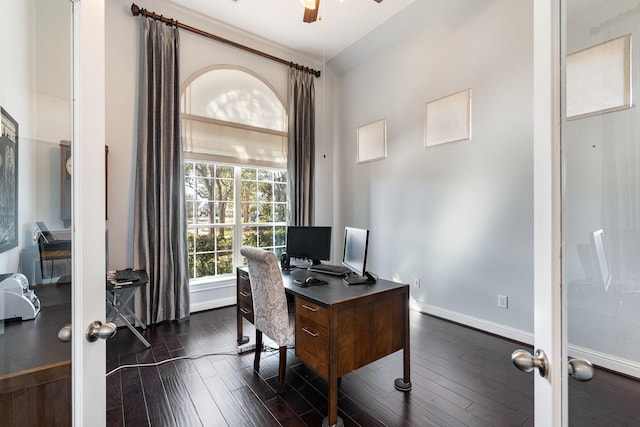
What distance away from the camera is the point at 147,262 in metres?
3.08

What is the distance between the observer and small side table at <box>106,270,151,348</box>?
99.5 inches

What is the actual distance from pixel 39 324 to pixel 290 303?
1746mm

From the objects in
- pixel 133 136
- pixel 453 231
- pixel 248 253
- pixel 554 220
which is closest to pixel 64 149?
pixel 248 253

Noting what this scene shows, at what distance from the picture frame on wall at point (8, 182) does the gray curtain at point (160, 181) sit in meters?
2.37

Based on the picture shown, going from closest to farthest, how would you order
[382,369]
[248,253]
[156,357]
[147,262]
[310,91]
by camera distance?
[248,253], [382,369], [156,357], [147,262], [310,91]

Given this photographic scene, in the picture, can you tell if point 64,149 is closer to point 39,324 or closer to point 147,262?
point 39,324

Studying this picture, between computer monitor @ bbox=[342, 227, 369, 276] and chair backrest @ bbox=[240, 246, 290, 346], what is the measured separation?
60 centimetres

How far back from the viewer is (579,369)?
68 centimetres

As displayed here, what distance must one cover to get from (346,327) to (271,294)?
547mm

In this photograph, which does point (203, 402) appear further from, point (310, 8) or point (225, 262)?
point (310, 8)

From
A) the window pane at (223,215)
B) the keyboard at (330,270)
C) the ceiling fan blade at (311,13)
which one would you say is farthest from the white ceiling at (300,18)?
the keyboard at (330,270)

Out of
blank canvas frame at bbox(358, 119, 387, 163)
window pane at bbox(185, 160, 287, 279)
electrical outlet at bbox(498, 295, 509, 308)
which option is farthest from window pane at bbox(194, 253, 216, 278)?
electrical outlet at bbox(498, 295, 509, 308)

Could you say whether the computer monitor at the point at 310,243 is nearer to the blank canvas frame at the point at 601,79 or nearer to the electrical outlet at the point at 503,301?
the electrical outlet at the point at 503,301

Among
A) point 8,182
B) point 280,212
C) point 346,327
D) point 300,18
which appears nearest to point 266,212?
Result: point 280,212
